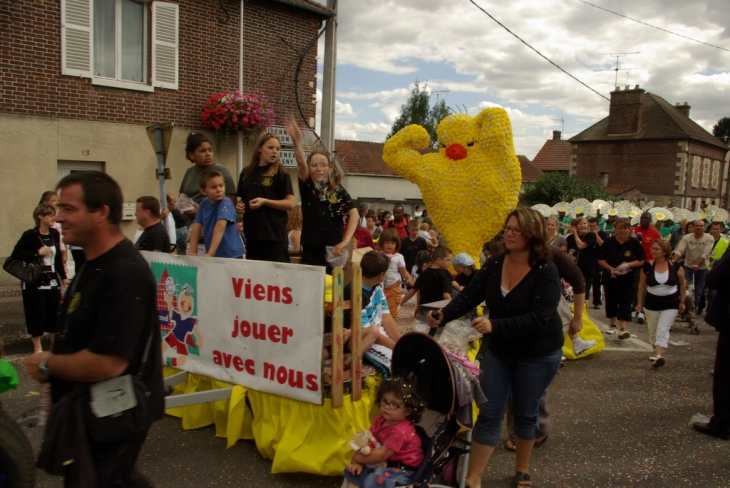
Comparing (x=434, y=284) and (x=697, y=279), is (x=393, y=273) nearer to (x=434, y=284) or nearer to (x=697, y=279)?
(x=434, y=284)

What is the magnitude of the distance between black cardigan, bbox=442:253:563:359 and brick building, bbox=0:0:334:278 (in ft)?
31.8

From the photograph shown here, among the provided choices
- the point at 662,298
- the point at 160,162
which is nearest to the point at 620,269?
the point at 662,298

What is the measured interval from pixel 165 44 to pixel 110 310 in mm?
11077

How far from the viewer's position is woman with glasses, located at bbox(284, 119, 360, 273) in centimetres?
493

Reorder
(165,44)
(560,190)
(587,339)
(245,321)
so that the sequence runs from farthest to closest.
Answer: (560,190) < (165,44) < (587,339) < (245,321)

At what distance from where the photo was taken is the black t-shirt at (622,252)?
888 cm

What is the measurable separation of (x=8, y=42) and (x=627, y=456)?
11157 millimetres

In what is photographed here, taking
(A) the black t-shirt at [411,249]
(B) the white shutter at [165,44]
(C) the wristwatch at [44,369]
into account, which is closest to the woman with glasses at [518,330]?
(C) the wristwatch at [44,369]

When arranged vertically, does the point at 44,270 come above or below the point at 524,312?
below

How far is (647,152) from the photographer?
1656 inches

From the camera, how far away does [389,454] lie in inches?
126

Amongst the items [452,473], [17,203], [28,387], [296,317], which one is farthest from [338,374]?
[17,203]

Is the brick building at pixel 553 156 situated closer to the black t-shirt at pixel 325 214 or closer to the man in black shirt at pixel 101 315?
the black t-shirt at pixel 325 214

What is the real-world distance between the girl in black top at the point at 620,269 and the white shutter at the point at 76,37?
980 centimetres
